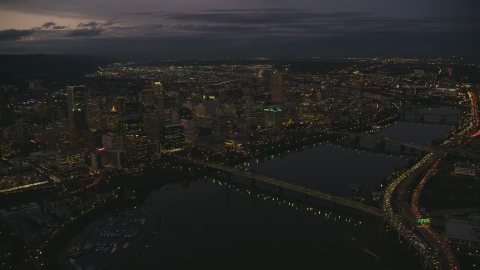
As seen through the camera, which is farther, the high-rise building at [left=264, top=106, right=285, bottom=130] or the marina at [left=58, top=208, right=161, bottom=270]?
the high-rise building at [left=264, top=106, right=285, bottom=130]

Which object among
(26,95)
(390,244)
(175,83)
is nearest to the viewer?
(390,244)

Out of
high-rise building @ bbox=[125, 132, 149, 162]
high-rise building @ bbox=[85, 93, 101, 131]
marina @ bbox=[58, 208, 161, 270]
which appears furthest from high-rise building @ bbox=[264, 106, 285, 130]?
marina @ bbox=[58, 208, 161, 270]

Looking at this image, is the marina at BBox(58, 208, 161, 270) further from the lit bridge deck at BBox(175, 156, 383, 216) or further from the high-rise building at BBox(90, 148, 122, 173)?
the high-rise building at BBox(90, 148, 122, 173)

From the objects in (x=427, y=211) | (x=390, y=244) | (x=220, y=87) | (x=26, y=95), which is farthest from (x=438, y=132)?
(x=26, y=95)

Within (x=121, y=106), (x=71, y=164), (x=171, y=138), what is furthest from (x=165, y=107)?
(x=71, y=164)

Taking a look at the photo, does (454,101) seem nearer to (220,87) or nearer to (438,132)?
(438,132)
